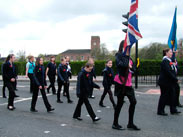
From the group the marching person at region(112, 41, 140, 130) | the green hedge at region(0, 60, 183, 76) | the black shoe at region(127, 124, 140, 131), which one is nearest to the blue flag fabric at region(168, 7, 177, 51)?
the marching person at region(112, 41, 140, 130)

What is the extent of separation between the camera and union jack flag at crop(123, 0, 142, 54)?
487 centimetres

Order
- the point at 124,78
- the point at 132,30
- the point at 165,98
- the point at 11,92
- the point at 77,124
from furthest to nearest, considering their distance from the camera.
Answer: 1. the point at 11,92
2. the point at 165,98
3. the point at 77,124
4. the point at 132,30
5. the point at 124,78

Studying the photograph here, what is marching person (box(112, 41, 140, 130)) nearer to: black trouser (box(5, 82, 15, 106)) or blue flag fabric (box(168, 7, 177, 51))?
blue flag fabric (box(168, 7, 177, 51))

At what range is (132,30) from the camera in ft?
16.2

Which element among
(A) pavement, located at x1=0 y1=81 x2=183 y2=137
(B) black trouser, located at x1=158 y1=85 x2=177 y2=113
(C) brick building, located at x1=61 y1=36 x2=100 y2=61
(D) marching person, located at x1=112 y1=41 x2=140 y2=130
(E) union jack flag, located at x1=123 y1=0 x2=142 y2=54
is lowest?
(A) pavement, located at x1=0 y1=81 x2=183 y2=137

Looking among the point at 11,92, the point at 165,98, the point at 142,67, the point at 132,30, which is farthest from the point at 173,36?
the point at 142,67

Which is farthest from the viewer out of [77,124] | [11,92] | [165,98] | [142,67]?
[142,67]

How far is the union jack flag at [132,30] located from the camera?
4867 mm

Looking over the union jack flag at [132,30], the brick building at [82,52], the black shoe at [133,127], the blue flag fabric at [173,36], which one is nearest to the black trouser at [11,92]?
the black shoe at [133,127]

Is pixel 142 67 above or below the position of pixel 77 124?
above

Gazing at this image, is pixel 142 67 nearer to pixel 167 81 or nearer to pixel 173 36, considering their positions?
pixel 173 36

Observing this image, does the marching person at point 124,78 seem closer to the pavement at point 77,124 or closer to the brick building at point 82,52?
the pavement at point 77,124

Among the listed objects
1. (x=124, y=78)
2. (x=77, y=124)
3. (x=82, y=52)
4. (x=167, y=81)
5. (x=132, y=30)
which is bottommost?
(x=77, y=124)

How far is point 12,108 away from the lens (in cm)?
709
